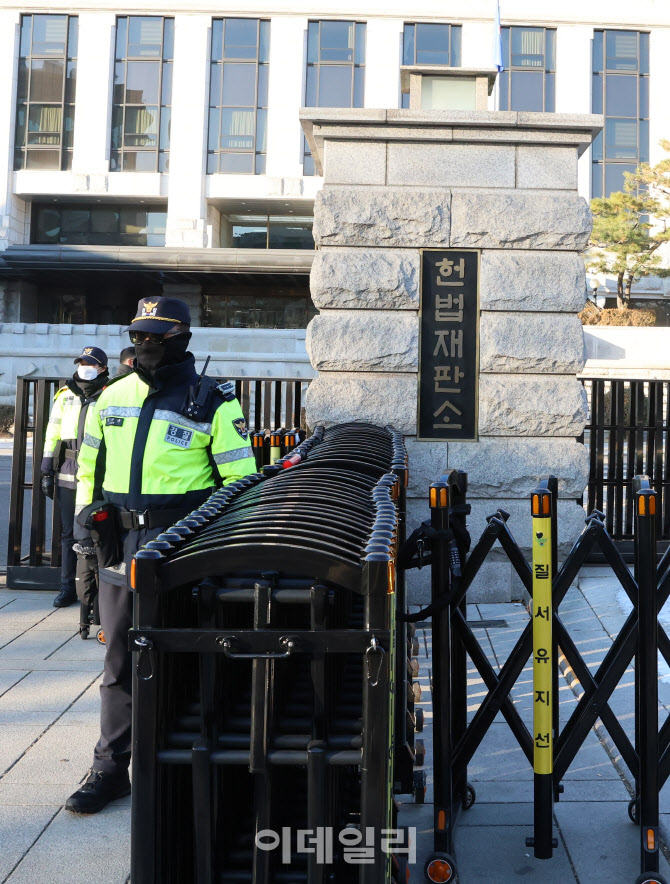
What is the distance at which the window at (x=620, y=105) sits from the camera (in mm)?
39312

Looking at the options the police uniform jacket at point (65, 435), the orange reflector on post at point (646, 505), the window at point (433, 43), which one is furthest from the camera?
the window at point (433, 43)

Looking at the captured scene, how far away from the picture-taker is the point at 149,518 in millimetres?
4262

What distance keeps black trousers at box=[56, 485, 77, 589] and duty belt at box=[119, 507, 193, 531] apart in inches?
118

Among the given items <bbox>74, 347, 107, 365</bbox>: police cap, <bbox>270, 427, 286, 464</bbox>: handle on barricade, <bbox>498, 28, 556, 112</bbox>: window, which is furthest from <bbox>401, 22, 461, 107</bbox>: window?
<bbox>270, 427, 286, 464</bbox>: handle on barricade

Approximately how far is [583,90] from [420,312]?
35935 millimetres

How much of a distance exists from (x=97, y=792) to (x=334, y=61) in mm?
39271

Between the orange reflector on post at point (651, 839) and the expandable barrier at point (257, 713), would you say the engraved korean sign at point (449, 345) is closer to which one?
the orange reflector on post at point (651, 839)

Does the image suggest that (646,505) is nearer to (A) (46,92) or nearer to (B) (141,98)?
(B) (141,98)

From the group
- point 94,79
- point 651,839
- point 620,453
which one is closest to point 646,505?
point 651,839

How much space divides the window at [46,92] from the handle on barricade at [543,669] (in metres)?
40.2

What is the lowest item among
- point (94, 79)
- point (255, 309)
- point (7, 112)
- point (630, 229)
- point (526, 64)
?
point (255, 309)

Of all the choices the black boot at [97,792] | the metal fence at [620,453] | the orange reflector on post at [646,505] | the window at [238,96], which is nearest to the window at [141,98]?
the window at [238,96]

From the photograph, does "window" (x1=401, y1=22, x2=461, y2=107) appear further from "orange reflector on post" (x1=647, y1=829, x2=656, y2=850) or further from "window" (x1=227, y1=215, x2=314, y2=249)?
"orange reflector on post" (x1=647, y1=829, x2=656, y2=850)

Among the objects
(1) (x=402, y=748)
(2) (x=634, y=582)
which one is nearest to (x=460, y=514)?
(2) (x=634, y=582)
